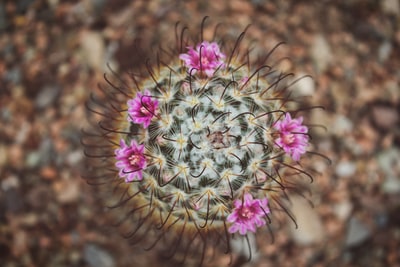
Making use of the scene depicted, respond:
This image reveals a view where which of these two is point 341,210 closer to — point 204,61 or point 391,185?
point 391,185

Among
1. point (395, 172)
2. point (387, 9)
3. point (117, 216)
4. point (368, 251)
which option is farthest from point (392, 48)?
point (117, 216)

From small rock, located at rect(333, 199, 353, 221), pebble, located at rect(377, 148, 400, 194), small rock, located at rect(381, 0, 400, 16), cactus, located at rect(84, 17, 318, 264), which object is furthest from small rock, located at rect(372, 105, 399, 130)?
cactus, located at rect(84, 17, 318, 264)

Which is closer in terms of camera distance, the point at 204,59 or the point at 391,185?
the point at 204,59

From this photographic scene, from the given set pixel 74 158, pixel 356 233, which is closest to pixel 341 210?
pixel 356 233

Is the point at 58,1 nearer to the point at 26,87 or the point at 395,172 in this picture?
the point at 26,87

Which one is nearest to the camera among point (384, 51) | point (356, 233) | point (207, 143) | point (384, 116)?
point (207, 143)

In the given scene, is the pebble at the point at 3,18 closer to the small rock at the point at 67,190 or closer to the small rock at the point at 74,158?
the small rock at the point at 74,158

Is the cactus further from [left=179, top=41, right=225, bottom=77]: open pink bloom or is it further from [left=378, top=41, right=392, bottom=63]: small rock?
[left=378, top=41, right=392, bottom=63]: small rock
